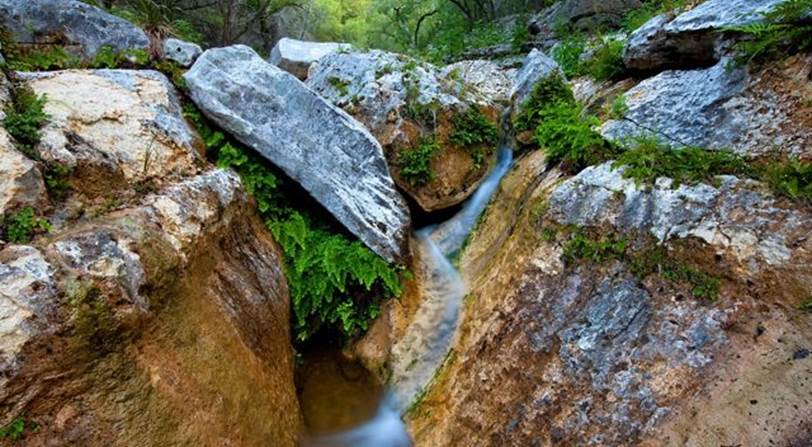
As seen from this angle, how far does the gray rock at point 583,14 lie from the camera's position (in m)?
10.2

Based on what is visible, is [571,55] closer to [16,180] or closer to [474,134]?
[474,134]

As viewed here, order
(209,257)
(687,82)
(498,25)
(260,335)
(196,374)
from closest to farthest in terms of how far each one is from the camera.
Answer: (196,374) → (209,257) → (260,335) → (687,82) → (498,25)

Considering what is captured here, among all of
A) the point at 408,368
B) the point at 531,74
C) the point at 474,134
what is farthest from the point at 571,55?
the point at 408,368

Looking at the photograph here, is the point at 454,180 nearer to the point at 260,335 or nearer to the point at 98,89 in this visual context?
the point at 260,335

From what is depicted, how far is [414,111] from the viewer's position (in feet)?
20.2

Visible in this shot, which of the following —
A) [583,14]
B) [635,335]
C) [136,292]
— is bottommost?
[635,335]

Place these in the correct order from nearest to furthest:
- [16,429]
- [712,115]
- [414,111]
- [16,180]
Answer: [16,429], [16,180], [712,115], [414,111]

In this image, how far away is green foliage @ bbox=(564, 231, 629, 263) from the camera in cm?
377

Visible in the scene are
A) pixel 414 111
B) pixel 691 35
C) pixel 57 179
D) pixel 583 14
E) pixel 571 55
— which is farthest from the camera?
pixel 583 14

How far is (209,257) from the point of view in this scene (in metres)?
3.70

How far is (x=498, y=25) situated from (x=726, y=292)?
13698mm

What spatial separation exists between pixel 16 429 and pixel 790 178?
5.19 m

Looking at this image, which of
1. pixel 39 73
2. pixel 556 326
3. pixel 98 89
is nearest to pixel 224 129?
pixel 98 89

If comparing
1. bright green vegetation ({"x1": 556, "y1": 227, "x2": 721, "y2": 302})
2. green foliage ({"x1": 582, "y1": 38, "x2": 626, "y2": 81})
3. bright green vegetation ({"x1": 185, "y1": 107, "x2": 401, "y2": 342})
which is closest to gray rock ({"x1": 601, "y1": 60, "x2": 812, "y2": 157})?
green foliage ({"x1": 582, "y1": 38, "x2": 626, "y2": 81})
